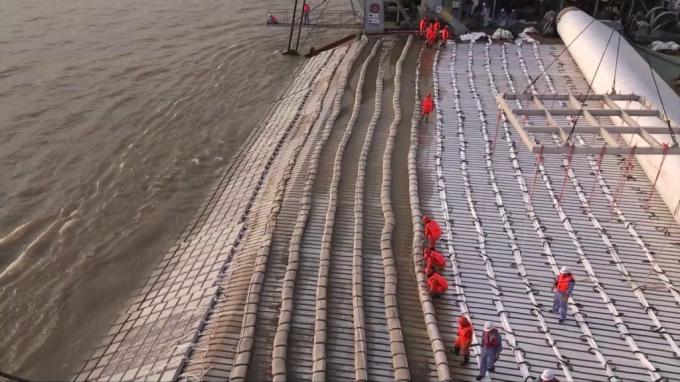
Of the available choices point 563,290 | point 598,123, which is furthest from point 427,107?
point 563,290

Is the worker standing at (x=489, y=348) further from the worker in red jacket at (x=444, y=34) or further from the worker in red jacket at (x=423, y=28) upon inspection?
the worker in red jacket at (x=423, y=28)

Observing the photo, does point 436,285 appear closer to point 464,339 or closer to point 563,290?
point 464,339

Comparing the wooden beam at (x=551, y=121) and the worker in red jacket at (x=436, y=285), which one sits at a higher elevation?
the wooden beam at (x=551, y=121)

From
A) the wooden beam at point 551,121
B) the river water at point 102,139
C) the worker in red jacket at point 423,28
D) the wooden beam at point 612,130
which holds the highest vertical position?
the worker in red jacket at point 423,28

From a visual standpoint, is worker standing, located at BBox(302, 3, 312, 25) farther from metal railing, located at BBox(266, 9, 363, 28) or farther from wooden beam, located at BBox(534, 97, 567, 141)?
wooden beam, located at BBox(534, 97, 567, 141)

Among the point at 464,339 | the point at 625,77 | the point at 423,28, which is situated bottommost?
the point at 464,339

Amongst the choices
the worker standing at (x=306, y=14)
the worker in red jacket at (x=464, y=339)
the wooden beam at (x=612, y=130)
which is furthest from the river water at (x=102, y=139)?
the wooden beam at (x=612, y=130)

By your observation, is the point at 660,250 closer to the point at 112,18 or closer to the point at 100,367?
the point at 100,367
